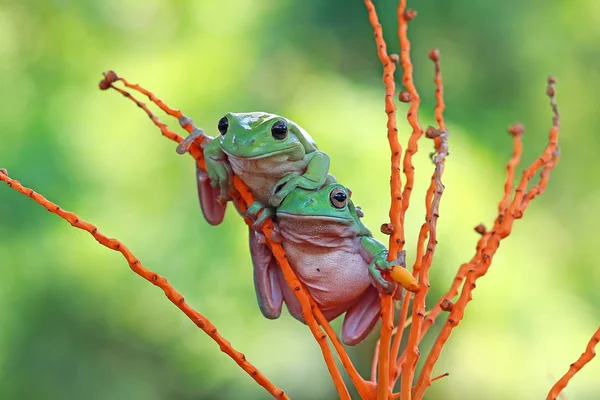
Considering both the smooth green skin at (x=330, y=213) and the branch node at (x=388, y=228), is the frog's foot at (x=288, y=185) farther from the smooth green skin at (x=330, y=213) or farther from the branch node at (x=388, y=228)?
the branch node at (x=388, y=228)

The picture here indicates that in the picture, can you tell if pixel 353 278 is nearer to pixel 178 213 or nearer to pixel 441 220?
pixel 441 220

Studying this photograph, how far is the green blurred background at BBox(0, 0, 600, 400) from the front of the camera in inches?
73.5

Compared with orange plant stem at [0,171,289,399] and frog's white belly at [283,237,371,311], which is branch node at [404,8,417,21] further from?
orange plant stem at [0,171,289,399]

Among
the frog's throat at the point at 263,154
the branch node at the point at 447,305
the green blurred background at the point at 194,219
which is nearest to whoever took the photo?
the branch node at the point at 447,305

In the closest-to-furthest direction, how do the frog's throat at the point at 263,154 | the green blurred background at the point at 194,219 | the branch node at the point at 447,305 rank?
1. the branch node at the point at 447,305
2. the frog's throat at the point at 263,154
3. the green blurred background at the point at 194,219

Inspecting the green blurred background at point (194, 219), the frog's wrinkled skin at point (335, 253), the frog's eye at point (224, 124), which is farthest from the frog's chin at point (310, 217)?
the green blurred background at point (194, 219)

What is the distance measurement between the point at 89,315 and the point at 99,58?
69cm

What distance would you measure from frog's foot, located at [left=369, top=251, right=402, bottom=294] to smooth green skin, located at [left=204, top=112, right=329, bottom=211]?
0.10 m

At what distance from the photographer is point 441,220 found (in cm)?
182

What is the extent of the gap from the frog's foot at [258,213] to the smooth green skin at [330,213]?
1 centimetres

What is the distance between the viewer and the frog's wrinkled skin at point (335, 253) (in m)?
0.76

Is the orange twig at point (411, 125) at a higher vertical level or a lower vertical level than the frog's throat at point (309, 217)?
higher

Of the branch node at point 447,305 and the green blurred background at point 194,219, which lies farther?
the green blurred background at point 194,219

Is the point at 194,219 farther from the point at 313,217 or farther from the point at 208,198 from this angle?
the point at 313,217
